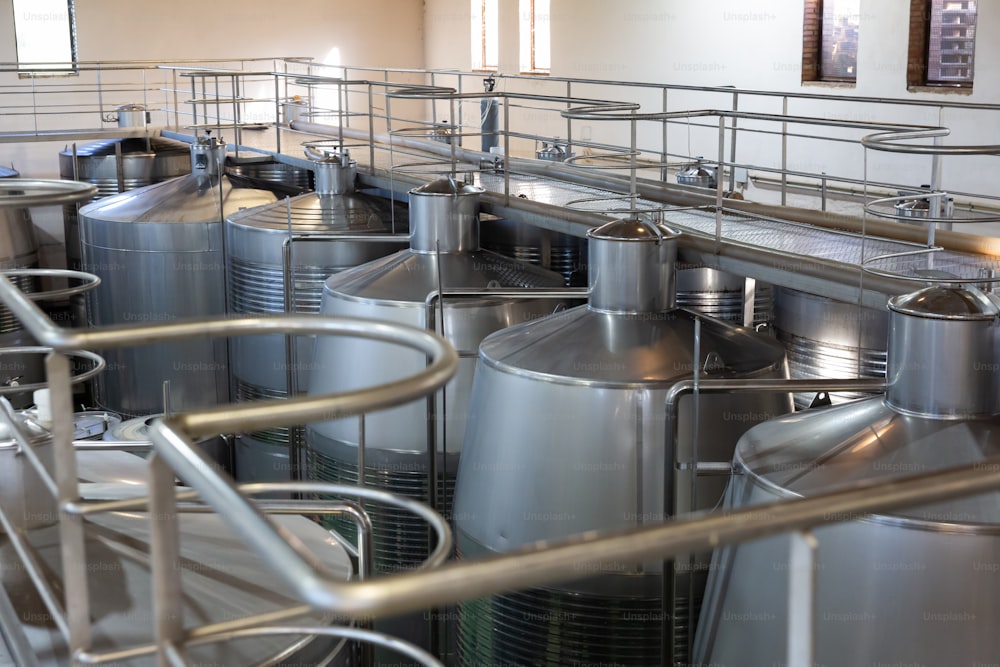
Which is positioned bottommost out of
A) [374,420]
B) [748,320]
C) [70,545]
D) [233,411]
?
[374,420]

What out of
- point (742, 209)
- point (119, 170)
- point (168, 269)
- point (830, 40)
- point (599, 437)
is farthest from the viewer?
point (119, 170)

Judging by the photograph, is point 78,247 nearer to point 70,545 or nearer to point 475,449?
point 475,449

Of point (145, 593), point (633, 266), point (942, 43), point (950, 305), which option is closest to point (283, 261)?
point (633, 266)

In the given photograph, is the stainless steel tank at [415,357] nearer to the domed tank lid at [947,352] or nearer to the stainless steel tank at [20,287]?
the domed tank lid at [947,352]

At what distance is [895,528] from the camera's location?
2.00 metres

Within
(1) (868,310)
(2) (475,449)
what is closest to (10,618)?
(2) (475,449)

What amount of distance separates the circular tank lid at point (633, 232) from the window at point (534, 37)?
8.55m

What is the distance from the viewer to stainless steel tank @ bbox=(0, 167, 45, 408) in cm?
773

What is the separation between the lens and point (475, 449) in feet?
11.6

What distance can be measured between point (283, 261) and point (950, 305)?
382 centimetres

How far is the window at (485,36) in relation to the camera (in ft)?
41.2

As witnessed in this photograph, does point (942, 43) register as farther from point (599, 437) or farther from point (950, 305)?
point (950, 305)

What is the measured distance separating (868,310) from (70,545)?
312 centimetres

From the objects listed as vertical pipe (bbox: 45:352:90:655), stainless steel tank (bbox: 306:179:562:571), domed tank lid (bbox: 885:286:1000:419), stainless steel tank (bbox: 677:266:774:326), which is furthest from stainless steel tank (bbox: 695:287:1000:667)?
stainless steel tank (bbox: 677:266:774:326)
